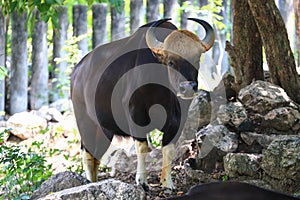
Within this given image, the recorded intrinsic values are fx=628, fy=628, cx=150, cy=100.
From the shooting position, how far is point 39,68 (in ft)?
32.9

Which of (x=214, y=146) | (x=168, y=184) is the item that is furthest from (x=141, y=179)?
(x=214, y=146)

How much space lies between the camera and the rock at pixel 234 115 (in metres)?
5.94

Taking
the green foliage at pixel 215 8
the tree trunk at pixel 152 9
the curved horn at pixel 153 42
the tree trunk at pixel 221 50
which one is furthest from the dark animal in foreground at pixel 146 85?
the tree trunk at pixel 221 50

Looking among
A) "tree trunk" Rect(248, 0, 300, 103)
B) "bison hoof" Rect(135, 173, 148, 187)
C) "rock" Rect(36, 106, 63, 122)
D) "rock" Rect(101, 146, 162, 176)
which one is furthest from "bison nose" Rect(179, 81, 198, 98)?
"rock" Rect(36, 106, 63, 122)

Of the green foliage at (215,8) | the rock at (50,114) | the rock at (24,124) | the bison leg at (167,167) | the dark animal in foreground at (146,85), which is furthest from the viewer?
the rock at (50,114)

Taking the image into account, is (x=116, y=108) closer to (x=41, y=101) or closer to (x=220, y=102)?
(x=220, y=102)

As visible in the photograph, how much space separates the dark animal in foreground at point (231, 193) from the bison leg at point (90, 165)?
3868 mm

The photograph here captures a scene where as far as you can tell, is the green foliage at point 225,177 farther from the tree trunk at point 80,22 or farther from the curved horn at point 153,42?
the tree trunk at point 80,22

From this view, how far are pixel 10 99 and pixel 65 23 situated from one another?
161 cm

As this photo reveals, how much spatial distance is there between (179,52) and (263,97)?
41.1 inches

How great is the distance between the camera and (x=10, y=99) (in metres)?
9.66

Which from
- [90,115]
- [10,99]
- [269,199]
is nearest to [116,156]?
[90,115]

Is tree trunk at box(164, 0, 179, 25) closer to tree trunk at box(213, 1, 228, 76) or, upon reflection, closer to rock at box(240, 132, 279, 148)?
tree trunk at box(213, 1, 228, 76)

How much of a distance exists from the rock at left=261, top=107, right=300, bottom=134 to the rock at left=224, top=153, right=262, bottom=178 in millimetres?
673
